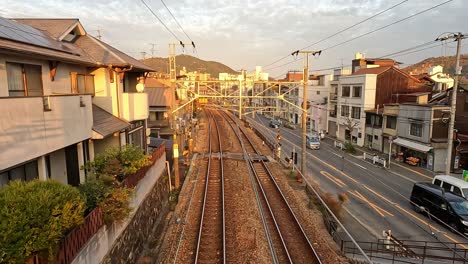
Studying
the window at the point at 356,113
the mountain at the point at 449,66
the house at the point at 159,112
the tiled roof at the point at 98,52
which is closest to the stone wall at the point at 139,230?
the tiled roof at the point at 98,52

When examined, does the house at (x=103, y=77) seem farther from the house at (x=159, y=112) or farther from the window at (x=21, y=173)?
the house at (x=159, y=112)

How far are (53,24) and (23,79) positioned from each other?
6.27m

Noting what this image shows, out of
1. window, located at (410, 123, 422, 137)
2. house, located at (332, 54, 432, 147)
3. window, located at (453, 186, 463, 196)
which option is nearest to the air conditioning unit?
window, located at (453, 186, 463, 196)

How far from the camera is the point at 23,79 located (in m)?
8.80

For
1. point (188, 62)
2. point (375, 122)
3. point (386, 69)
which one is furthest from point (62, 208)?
point (188, 62)

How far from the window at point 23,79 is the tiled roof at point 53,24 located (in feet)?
13.6

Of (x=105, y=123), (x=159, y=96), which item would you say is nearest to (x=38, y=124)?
(x=105, y=123)

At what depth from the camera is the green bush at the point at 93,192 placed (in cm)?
796

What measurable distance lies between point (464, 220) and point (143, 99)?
17.0m

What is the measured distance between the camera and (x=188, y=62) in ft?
601

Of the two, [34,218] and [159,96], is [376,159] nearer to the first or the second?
[159,96]

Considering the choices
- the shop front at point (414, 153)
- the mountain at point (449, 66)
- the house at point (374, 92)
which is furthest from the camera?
the house at point (374, 92)

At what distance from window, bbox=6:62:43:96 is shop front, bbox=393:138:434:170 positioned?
27.8m

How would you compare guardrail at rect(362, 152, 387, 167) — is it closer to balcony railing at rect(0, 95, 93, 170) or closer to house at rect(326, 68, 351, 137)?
house at rect(326, 68, 351, 137)
